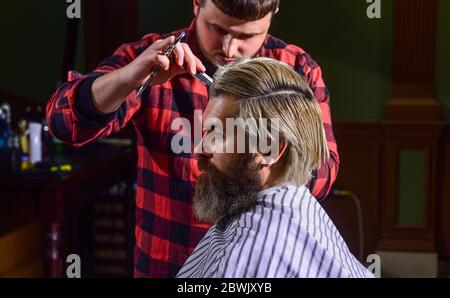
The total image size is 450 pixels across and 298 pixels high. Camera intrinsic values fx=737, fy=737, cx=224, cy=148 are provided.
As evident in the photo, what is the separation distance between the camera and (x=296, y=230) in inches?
53.4

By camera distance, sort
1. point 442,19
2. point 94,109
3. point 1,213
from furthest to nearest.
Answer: point 442,19
point 1,213
point 94,109

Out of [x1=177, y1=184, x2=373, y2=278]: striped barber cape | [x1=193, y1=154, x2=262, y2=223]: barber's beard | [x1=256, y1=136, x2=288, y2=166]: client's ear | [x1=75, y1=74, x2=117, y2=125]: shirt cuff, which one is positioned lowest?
[x1=177, y1=184, x2=373, y2=278]: striped barber cape

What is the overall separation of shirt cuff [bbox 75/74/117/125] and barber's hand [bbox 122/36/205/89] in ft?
0.40

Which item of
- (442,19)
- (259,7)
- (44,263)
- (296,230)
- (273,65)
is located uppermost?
(442,19)

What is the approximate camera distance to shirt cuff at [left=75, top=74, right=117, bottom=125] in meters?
1.56

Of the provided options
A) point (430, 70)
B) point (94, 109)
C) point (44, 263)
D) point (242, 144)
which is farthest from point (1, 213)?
point (430, 70)

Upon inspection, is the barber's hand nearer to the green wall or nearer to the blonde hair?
the blonde hair

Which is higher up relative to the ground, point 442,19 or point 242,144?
point 442,19

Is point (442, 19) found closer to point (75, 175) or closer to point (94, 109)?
point (75, 175)

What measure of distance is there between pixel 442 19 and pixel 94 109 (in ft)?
9.30

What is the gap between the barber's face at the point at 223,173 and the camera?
1.42 metres

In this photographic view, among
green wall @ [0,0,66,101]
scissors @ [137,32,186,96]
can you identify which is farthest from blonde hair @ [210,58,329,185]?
green wall @ [0,0,66,101]

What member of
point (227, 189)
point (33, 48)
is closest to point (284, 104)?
point (227, 189)
